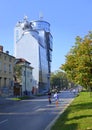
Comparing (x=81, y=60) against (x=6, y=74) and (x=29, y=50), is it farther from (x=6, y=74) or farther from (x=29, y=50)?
(x=29, y=50)

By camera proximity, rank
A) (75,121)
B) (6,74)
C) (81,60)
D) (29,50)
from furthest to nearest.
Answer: (29,50) → (6,74) → (81,60) → (75,121)

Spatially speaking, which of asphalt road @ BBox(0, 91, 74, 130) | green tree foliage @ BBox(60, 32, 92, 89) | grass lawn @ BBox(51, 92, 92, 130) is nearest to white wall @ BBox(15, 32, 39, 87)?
green tree foliage @ BBox(60, 32, 92, 89)

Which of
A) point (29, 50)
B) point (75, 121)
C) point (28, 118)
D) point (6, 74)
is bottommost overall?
point (75, 121)

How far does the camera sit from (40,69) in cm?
15800

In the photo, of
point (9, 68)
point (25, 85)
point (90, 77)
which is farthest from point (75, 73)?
point (25, 85)

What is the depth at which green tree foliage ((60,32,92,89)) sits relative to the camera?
3334 cm

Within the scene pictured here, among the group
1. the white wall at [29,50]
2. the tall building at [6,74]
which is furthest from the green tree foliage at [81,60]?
the white wall at [29,50]

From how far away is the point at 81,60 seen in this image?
33250 mm

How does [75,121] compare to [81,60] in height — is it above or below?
below

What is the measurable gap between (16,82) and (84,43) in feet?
214

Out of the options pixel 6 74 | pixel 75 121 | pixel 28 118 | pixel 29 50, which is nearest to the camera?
pixel 75 121

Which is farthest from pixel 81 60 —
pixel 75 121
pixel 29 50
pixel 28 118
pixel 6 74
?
pixel 29 50

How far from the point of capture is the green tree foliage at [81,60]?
1313 inches

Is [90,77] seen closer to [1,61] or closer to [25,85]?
[1,61]
